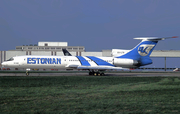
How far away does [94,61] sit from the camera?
34938 mm

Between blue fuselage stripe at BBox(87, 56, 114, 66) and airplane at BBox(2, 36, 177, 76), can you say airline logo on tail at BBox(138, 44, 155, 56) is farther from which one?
blue fuselage stripe at BBox(87, 56, 114, 66)

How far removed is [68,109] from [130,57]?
2746cm

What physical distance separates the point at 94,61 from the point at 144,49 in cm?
848

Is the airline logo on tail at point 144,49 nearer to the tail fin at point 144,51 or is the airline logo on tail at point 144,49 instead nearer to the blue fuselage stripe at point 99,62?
the tail fin at point 144,51

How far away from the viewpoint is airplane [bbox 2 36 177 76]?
32938 mm

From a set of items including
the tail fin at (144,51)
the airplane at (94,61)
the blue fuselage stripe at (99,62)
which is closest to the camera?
the airplane at (94,61)

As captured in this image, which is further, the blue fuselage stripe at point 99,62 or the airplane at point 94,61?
the blue fuselage stripe at point 99,62

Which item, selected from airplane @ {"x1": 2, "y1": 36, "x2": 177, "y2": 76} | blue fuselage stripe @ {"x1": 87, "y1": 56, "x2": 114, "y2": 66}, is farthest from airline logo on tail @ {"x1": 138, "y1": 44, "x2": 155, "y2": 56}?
blue fuselage stripe @ {"x1": 87, "y1": 56, "x2": 114, "y2": 66}

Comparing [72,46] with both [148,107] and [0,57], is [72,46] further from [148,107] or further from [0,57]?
[148,107]

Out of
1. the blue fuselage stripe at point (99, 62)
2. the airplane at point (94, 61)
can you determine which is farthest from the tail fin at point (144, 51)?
the blue fuselage stripe at point (99, 62)

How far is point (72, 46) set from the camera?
86750 mm

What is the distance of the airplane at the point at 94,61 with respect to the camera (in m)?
32.9

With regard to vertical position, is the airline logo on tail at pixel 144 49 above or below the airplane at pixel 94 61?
above

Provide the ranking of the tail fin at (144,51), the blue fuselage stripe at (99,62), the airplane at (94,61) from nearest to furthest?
the airplane at (94,61), the tail fin at (144,51), the blue fuselage stripe at (99,62)
